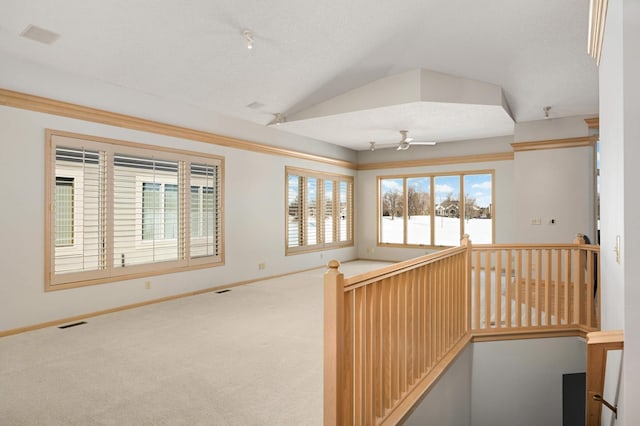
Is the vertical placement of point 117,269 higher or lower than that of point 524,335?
higher

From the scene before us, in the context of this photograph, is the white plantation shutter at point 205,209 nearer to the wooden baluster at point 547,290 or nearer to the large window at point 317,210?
the large window at point 317,210

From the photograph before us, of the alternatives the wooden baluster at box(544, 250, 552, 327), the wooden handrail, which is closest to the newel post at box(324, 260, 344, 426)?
the wooden handrail

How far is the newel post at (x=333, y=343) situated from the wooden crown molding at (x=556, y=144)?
609 cm

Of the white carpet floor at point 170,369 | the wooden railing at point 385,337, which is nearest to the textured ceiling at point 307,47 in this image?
the wooden railing at point 385,337

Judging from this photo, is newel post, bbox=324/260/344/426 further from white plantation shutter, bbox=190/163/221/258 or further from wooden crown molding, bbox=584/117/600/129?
wooden crown molding, bbox=584/117/600/129

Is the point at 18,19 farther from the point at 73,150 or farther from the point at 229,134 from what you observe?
the point at 229,134

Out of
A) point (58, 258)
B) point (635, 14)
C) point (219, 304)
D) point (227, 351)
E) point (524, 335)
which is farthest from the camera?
point (219, 304)

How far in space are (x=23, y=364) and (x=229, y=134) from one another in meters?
4.13

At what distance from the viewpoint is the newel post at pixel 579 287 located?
397cm

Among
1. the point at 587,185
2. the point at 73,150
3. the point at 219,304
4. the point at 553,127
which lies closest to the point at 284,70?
the point at 73,150

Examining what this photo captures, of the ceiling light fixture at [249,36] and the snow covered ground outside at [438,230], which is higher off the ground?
the ceiling light fixture at [249,36]

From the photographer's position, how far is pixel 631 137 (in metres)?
1.71

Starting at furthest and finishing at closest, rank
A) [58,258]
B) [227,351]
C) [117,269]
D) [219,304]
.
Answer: [219,304]
[117,269]
[58,258]
[227,351]

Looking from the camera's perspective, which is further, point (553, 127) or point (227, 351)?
point (553, 127)
